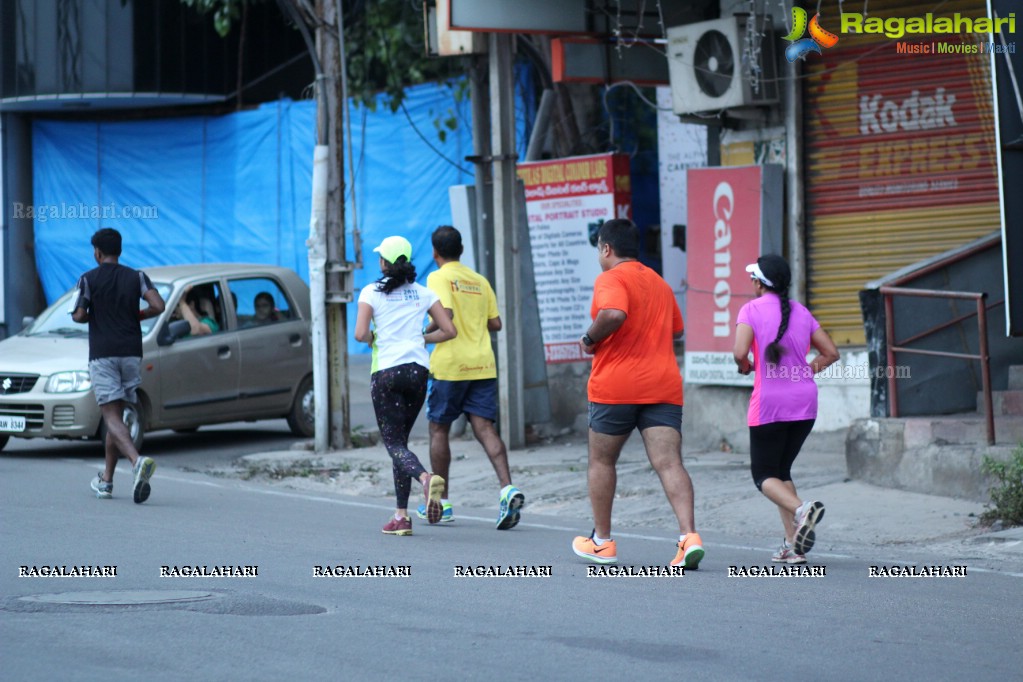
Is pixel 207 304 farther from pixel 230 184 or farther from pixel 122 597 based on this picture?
pixel 230 184

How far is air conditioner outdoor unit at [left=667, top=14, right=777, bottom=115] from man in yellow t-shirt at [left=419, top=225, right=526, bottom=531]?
165 inches

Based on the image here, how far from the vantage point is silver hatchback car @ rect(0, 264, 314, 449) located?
13.3m

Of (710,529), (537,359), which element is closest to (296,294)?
(537,359)

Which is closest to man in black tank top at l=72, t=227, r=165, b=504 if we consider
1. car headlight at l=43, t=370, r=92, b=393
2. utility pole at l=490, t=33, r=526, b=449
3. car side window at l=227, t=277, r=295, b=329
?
car headlight at l=43, t=370, r=92, b=393

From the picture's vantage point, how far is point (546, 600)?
686 centimetres

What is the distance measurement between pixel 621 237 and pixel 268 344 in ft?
25.8

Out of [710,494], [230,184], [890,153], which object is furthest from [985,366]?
[230,184]

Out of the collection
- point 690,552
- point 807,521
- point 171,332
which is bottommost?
Answer: point 690,552

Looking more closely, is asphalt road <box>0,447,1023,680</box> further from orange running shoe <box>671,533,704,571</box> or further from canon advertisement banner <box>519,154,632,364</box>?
canon advertisement banner <box>519,154,632,364</box>

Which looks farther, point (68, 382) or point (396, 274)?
point (68, 382)

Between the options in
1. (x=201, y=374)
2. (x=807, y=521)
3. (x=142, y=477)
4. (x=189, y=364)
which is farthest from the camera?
(x=201, y=374)

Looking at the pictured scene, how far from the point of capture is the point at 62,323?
1462cm

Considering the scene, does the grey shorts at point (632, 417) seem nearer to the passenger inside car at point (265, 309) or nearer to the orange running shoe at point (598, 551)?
the orange running shoe at point (598, 551)

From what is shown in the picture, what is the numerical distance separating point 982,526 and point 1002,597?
214cm
